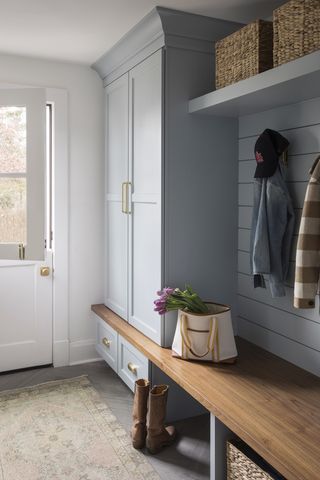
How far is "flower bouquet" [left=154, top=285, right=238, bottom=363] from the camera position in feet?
7.58

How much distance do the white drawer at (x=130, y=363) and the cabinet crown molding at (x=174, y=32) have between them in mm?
Answer: 1742

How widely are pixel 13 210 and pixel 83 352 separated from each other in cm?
126

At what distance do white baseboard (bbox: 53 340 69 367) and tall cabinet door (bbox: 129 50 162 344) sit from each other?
0.83m

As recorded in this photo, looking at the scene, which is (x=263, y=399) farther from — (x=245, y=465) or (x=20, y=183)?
(x=20, y=183)

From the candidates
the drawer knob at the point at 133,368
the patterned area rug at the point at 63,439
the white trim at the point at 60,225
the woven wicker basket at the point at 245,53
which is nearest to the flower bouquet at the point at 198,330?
the drawer knob at the point at 133,368

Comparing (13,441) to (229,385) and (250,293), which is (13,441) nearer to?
(229,385)

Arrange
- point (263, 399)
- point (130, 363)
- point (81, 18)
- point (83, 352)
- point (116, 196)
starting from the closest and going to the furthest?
1. point (263, 399)
2. point (81, 18)
3. point (130, 363)
4. point (116, 196)
5. point (83, 352)

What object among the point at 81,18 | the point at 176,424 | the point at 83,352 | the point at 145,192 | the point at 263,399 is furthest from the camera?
the point at 83,352

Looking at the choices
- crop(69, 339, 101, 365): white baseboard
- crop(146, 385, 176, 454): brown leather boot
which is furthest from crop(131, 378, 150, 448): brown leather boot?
crop(69, 339, 101, 365): white baseboard

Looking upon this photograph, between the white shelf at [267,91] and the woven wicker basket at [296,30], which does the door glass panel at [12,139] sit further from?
the woven wicker basket at [296,30]

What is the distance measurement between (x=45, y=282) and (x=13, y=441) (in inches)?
49.7

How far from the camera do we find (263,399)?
1.96m

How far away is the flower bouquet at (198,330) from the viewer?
231 cm

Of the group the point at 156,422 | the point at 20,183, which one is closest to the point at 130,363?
the point at 156,422
